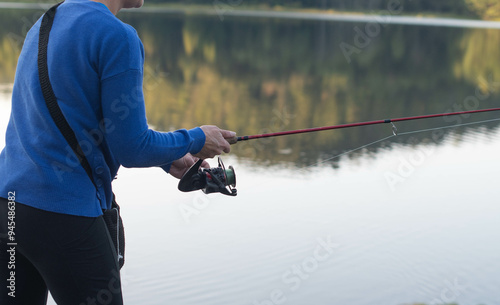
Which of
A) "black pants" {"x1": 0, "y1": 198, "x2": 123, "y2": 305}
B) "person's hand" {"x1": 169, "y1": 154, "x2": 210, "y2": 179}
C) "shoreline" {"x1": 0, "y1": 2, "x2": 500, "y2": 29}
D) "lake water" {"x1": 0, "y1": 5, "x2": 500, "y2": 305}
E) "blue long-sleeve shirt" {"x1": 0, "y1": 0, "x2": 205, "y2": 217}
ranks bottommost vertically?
"black pants" {"x1": 0, "y1": 198, "x2": 123, "y2": 305}

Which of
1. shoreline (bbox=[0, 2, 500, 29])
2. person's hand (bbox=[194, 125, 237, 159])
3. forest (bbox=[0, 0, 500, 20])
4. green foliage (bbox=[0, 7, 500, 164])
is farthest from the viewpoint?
forest (bbox=[0, 0, 500, 20])

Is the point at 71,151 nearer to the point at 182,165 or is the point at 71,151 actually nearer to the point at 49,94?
the point at 49,94

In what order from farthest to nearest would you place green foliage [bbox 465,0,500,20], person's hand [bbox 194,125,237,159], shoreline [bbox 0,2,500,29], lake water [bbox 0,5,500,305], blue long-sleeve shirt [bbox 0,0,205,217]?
green foliage [bbox 465,0,500,20]
shoreline [bbox 0,2,500,29]
lake water [bbox 0,5,500,305]
person's hand [bbox 194,125,237,159]
blue long-sleeve shirt [bbox 0,0,205,217]

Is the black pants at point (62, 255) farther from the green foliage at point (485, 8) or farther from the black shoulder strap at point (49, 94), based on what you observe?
the green foliage at point (485, 8)

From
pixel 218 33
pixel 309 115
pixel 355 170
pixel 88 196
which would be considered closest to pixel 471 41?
pixel 218 33

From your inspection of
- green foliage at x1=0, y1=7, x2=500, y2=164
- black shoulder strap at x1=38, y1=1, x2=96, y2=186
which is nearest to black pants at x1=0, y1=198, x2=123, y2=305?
black shoulder strap at x1=38, y1=1, x2=96, y2=186

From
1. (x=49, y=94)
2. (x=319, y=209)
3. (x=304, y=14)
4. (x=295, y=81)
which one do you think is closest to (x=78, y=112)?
(x=49, y=94)

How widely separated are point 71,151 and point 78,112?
0.32ft

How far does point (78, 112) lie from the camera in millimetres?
1651

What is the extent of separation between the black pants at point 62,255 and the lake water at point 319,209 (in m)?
3.14

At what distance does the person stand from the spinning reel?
0.61 meters

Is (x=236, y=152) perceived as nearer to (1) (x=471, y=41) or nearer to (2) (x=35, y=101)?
(2) (x=35, y=101)

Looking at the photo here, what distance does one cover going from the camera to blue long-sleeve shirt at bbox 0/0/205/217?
5.26 ft

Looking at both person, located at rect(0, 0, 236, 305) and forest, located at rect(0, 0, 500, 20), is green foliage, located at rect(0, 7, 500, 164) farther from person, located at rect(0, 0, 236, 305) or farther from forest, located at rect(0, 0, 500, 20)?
forest, located at rect(0, 0, 500, 20)
